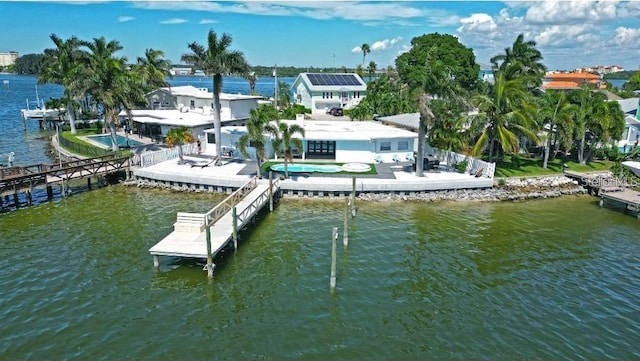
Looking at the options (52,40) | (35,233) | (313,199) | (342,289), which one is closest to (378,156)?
(313,199)

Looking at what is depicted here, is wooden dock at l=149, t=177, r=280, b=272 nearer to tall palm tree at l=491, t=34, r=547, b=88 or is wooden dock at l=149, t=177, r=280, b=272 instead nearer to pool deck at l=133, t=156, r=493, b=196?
pool deck at l=133, t=156, r=493, b=196

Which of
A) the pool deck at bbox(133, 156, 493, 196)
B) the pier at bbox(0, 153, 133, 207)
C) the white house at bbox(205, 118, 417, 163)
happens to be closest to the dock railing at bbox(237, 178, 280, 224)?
the pool deck at bbox(133, 156, 493, 196)

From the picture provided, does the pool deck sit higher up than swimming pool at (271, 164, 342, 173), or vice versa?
swimming pool at (271, 164, 342, 173)

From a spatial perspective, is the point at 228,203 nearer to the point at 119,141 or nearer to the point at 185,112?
the point at 119,141

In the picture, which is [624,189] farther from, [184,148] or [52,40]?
[52,40]

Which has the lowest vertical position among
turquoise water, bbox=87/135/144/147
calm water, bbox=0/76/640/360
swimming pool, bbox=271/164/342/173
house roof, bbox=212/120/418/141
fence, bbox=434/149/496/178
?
calm water, bbox=0/76/640/360

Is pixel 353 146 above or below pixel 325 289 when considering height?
above

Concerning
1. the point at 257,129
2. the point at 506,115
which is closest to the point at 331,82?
the point at 506,115
